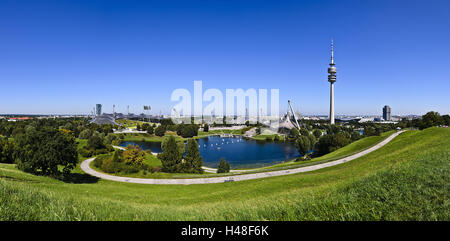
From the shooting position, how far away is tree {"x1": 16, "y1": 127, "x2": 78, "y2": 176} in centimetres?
2012

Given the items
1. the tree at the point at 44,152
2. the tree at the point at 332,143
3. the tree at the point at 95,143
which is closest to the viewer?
the tree at the point at 44,152

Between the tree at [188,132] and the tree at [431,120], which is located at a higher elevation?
the tree at [431,120]

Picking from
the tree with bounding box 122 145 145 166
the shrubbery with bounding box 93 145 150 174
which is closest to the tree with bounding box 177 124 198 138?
the shrubbery with bounding box 93 145 150 174

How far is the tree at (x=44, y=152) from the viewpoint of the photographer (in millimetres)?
20125

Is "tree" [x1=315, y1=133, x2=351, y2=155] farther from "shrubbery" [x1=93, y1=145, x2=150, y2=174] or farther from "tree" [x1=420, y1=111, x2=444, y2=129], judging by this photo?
"shrubbery" [x1=93, y1=145, x2=150, y2=174]

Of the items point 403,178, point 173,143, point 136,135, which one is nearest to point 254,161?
point 173,143

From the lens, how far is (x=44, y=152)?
20328 millimetres

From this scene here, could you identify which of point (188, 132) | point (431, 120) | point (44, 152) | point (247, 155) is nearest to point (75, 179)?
point (44, 152)

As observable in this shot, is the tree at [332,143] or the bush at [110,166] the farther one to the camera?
the tree at [332,143]

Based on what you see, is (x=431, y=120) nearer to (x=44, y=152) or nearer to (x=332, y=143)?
(x=332, y=143)

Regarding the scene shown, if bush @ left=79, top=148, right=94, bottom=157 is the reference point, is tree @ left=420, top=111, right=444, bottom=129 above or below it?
above

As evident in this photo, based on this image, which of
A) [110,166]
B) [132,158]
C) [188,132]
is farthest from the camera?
[188,132]

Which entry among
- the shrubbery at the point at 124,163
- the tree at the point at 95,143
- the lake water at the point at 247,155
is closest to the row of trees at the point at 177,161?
the shrubbery at the point at 124,163

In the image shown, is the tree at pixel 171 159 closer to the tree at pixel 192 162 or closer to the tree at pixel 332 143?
the tree at pixel 192 162
